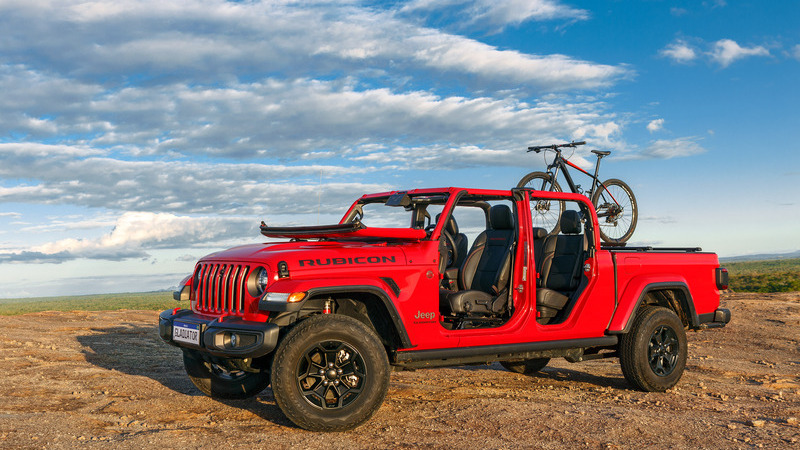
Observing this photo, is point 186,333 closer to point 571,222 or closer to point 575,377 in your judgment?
point 571,222

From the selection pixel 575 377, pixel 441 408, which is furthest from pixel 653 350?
→ pixel 441 408

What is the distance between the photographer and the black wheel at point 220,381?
24.1 ft

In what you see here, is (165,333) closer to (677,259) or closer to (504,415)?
(504,415)

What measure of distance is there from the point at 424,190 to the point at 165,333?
2924mm

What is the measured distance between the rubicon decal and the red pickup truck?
0.01 metres

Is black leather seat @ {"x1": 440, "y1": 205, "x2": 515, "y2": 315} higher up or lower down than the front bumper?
higher up

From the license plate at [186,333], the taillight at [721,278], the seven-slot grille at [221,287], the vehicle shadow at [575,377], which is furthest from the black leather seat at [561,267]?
the license plate at [186,333]

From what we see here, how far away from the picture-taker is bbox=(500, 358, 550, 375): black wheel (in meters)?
9.15

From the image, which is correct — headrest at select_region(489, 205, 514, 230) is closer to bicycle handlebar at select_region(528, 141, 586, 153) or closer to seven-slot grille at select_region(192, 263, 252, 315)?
seven-slot grille at select_region(192, 263, 252, 315)

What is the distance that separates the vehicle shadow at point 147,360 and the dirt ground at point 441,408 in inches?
1.2

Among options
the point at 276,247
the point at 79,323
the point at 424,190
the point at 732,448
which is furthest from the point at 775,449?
the point at 79,323

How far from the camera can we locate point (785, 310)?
56.9 feet

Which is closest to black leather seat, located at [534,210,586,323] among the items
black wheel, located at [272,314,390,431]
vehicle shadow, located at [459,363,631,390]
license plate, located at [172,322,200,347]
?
vehicle shadow, located at [459,363,631,390]

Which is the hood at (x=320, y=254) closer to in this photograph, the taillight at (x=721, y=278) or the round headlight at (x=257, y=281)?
the round headlight at (x=257, y=281)
